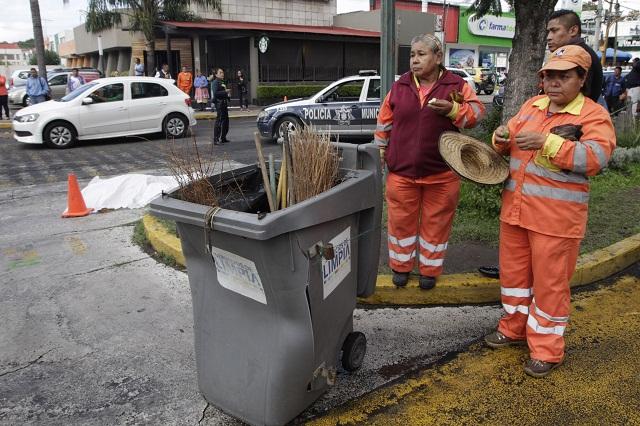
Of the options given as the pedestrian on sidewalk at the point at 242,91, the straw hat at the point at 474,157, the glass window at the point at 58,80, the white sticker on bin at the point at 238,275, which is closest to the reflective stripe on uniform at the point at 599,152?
the straw hat at the point at 474,157

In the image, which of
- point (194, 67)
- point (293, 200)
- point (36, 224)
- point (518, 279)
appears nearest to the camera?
point (293, 200)

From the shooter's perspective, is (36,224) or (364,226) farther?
(36,224)

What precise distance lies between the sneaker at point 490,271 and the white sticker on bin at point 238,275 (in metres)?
2.37

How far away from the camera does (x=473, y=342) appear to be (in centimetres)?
358

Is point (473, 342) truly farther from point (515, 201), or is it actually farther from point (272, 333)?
point (272, 333)

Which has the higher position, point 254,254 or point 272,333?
point 254,254

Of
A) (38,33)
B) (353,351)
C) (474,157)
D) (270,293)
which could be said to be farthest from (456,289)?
(38,33)

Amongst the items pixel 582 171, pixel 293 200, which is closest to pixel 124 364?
pixel 293 200

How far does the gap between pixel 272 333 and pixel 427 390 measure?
1068mm

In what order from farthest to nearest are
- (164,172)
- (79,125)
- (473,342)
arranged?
1. (79,125)
2. (164,172)
3. (473,342)

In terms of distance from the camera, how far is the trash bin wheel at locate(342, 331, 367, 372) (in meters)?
3.06

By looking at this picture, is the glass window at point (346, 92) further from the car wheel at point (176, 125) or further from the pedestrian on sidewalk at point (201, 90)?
the pedestrian on sidewalk at point (201, 90)

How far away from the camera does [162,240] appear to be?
5.19 m

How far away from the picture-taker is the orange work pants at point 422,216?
380 cm
